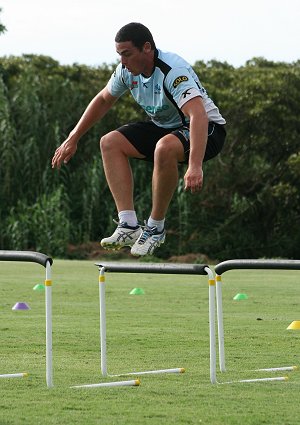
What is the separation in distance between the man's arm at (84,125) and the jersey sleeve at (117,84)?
0.05 m

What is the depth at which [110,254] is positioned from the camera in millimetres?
27719

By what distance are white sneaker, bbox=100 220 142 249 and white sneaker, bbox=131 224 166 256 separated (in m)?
0.05

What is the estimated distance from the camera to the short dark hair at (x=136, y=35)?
6875 millimetres

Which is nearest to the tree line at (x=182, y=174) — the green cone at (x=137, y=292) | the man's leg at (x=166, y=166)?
the green cone at (x=137, y=292)

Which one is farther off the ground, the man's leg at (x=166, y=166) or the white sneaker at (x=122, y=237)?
the man's leg at (x=166, y=166)

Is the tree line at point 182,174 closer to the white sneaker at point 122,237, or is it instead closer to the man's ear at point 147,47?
the white sneaker at point 122,237

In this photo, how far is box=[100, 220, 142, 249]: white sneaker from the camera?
7.30 meters

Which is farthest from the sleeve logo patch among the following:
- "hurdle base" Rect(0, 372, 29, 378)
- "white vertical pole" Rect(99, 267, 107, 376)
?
"hurdle base" Rect(0, 372, 29, 378)

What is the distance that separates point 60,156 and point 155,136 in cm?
65

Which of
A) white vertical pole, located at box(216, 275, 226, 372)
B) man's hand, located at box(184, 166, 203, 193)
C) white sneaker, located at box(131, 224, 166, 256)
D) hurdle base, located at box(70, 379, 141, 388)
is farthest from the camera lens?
white vertical pole, located at box(216, 275, 226, 372)

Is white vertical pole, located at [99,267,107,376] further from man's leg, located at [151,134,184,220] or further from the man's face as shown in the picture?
the man's face

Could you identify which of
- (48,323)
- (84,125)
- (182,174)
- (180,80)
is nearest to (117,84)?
(84,125)

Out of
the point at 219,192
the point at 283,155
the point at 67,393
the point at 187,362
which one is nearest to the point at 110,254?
the point at 219,192

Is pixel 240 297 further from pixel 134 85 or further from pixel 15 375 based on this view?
pixel 134 85
